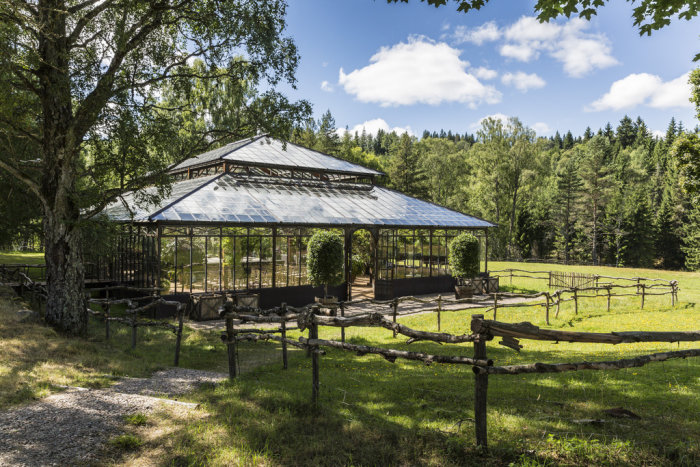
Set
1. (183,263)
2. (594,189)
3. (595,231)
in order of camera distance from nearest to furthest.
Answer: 1. (183,263)
2. (594,189)
3. (595,231)

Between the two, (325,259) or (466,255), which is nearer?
(325,259)

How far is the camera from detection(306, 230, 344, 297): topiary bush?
579 inches

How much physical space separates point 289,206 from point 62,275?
943 cm

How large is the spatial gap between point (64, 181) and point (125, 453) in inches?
306

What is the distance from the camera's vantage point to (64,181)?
9547 mm

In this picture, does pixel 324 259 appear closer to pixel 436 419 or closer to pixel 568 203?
pixel 436 419

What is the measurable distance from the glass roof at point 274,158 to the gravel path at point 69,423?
48.4 feet

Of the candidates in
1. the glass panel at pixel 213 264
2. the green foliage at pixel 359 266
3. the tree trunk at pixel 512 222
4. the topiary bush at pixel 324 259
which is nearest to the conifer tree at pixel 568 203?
the tree trunk at pixel 512 222

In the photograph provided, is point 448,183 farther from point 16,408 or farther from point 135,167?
point 16,408

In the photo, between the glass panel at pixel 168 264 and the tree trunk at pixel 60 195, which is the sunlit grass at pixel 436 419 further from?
the glass panel at pixel 168 264

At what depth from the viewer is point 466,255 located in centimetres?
1864

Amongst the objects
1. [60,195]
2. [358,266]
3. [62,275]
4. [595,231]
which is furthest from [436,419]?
[595,231]

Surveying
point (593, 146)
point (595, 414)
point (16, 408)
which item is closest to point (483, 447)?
point (595, 414)

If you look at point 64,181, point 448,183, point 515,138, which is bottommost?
point 64,181
